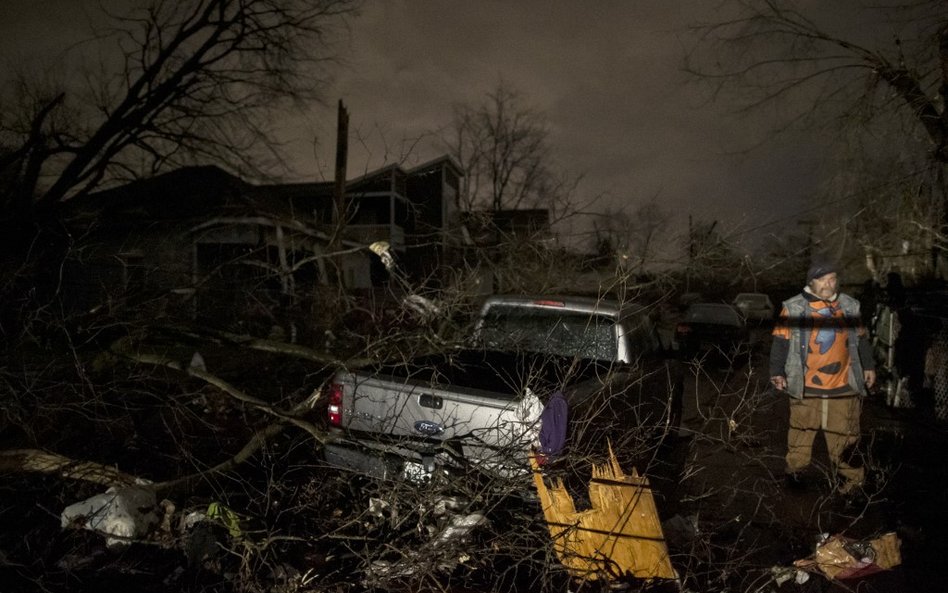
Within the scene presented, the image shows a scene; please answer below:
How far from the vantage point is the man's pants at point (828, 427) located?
398 cm

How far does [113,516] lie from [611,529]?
2.78m

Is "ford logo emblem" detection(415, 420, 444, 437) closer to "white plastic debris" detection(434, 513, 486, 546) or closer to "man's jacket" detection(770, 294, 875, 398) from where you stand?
"white plastic debris" detection(434, 513, 486, 546)

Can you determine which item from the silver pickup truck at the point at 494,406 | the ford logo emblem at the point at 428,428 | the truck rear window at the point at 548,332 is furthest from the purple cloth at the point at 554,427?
the truck rear window at the point at 548,332

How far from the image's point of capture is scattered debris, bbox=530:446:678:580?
9.00 feet

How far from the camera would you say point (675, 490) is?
393 centimetres

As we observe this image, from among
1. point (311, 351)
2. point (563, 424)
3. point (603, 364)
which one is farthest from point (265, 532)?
point (603, 364)

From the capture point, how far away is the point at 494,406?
319cm

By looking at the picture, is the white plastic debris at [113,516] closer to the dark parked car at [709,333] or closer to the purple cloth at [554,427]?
the purple cloth at [554,427]

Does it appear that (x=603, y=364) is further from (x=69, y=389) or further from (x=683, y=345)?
(x=683, y=345)

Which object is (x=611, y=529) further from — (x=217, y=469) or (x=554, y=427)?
(x=217, y=469)

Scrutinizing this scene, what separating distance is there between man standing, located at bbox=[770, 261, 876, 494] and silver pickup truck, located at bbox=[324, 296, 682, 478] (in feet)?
3.30

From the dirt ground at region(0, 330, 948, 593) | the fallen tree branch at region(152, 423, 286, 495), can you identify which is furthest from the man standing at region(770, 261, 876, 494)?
the fallen tree branch at region(152, 423, 286, 495)

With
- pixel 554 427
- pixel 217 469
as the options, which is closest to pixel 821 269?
pixel 554 427

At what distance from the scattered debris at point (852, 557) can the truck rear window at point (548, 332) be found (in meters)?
1.80
